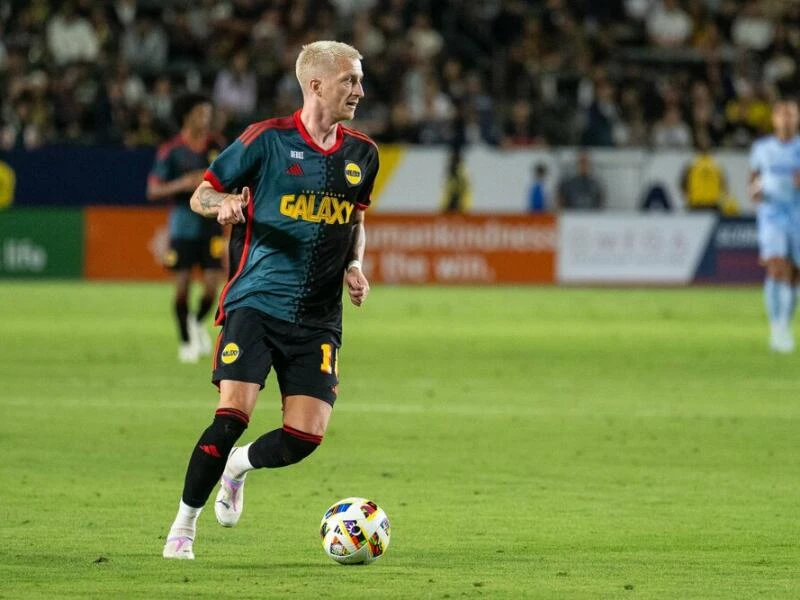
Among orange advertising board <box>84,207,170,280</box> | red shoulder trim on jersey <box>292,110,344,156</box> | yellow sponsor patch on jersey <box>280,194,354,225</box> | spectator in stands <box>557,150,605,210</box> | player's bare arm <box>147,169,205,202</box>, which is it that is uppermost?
red shoulder trim on jersey <box>292,110,344,156</box>

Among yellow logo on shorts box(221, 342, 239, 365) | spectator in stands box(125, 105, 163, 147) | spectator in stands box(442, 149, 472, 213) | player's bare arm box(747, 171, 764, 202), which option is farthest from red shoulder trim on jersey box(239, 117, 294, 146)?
spectator in stands box(442, 149, 472, 213)

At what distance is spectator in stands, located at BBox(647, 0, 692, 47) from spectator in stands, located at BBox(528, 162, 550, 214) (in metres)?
4.70

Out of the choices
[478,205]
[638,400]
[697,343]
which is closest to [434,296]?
[478,205]

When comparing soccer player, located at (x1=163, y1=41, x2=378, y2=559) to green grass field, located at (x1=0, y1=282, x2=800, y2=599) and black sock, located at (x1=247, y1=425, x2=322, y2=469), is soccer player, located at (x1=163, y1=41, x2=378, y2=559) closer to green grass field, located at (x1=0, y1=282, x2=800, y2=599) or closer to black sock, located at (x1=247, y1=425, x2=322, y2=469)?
black sock, located at (x1=247, y1=425, x2=322, y2=469)

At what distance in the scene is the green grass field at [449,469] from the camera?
22.6ft

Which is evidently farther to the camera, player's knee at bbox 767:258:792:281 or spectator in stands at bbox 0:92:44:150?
spectator in stands at bbox 0:92:44:150

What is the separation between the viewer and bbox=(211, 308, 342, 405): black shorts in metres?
7.14

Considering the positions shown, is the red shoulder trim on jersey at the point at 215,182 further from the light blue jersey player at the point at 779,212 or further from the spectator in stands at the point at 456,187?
the spectator in stands at the point at 456,187

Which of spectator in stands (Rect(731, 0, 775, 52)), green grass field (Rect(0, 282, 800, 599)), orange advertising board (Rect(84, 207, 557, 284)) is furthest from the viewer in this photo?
spectator in stands (Rect(731, 0, 775, 52))

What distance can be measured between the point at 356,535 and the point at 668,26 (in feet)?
91.3

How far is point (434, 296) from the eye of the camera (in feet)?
87.3

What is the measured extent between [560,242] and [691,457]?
18.6 metres

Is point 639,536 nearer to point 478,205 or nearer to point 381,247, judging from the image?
point 381,247

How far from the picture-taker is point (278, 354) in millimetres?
7344
